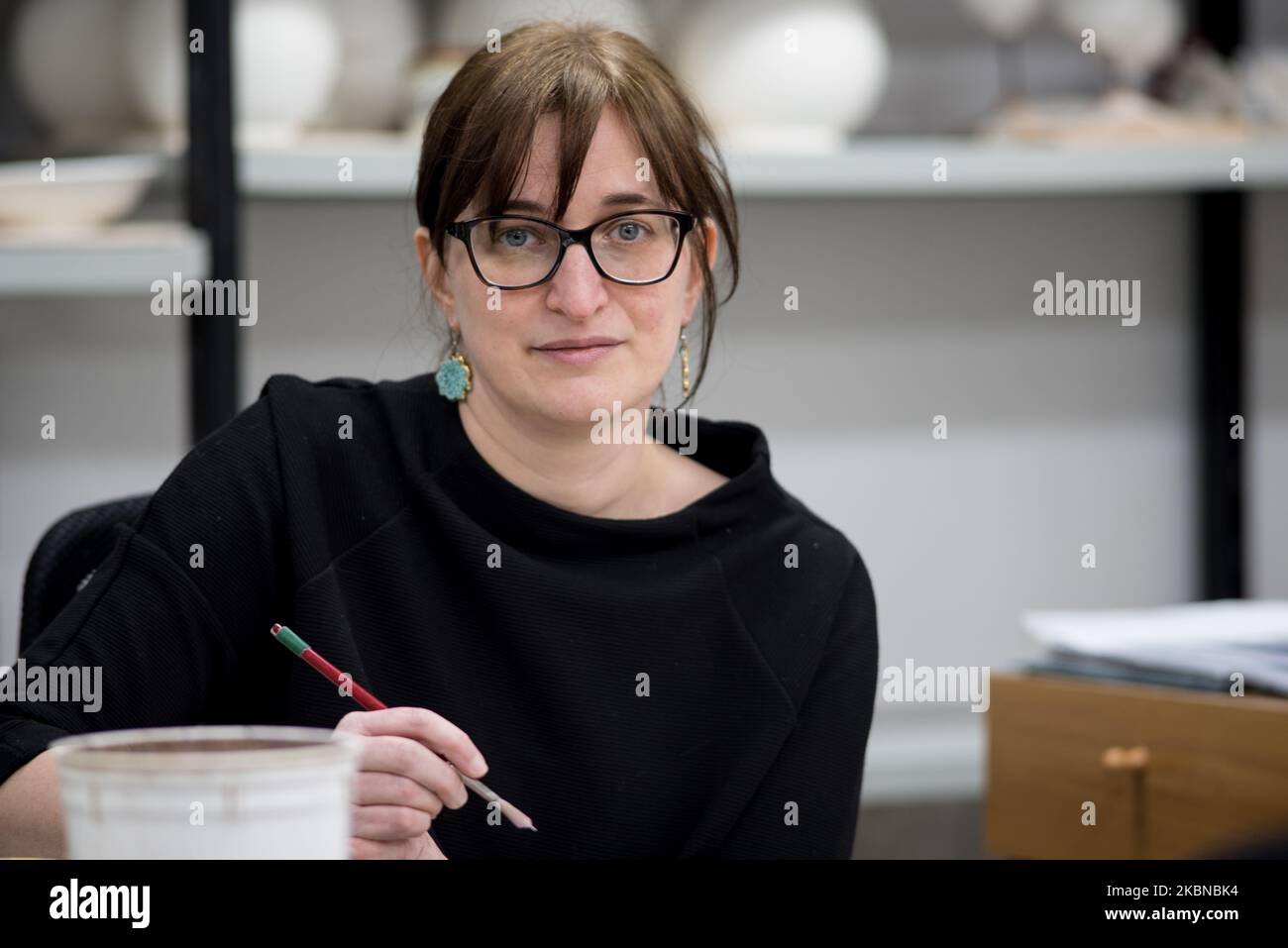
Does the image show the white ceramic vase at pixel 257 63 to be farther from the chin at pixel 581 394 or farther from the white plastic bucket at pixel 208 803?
the white plastic bucket at pixel 208 803

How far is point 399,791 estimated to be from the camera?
0.71m

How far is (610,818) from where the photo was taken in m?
1.02

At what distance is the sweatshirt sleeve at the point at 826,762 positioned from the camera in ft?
3.48

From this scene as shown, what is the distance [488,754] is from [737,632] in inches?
8.0

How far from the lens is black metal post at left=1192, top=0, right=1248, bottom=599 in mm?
2230

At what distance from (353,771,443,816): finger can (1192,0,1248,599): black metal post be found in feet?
5.97

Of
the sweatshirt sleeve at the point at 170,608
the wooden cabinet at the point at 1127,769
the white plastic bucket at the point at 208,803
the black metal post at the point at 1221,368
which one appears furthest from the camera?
the black metal post at the point at 1221,368

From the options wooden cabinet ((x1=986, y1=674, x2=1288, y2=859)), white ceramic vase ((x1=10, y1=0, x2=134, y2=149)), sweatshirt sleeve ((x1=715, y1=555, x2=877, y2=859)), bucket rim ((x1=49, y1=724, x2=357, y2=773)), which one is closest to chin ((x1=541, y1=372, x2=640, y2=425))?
sweatshirt sleeve ((x1=715, y1=555, x2=877, y2=859))

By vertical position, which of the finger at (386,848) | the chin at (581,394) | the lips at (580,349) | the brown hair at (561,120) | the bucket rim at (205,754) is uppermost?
the brown hair at (561,120)

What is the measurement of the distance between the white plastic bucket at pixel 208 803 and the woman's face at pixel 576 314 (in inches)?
23.4

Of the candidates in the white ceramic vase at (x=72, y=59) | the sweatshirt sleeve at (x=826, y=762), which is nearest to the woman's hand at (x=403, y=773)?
the sweatshirt sleeve at (x=826, y=762)

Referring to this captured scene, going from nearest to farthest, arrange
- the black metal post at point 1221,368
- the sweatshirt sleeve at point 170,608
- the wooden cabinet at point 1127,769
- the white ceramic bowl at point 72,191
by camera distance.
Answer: the sweatshirt sleeve at point 170,608 → the wooden cabinet at point 1127,769 → the white ceramic bowl at point 72,191 → the black metal post at point 1221,368

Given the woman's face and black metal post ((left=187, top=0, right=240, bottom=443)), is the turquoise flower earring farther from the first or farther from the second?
black metal post ((left=187, top=0, right=240, bottom=443))

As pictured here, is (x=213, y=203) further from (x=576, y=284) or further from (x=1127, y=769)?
(x=1127, y=769)
